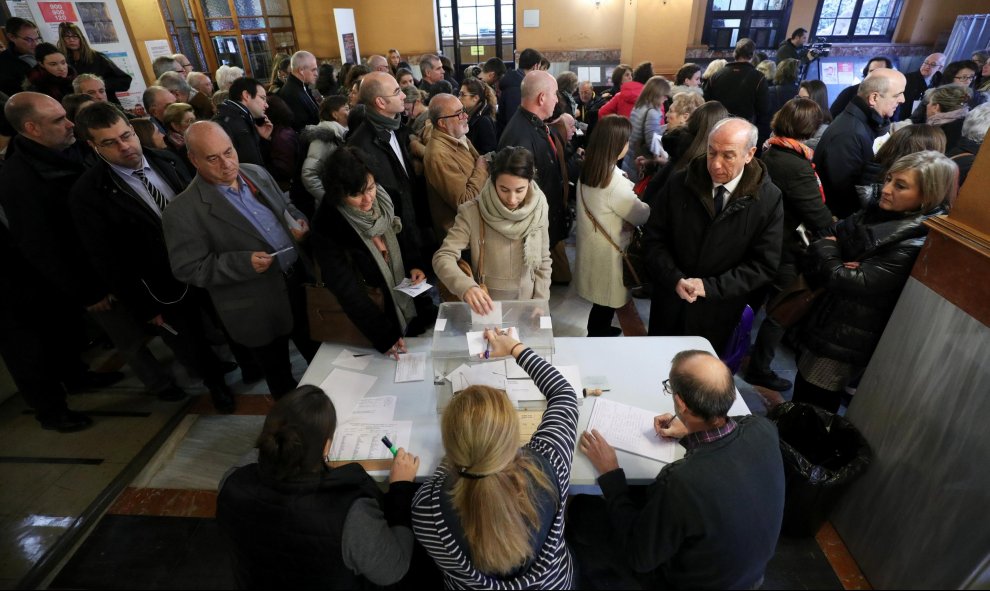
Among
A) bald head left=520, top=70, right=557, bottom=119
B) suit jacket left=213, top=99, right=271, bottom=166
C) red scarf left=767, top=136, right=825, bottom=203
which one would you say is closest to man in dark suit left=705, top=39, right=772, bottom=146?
red scarf left=767, top=136, right=825, bottom=203

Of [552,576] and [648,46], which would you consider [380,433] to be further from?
[648,46]

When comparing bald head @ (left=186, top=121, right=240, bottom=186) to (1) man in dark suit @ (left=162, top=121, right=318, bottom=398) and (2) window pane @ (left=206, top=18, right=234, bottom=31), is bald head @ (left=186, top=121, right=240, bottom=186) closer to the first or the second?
(1) man in dark suit @ (left=162, top=121, right=318, bottom=398)

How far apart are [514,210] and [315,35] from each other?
10.2 m

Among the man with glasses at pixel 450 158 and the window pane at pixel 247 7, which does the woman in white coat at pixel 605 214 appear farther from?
the window pane at pixel 247 7

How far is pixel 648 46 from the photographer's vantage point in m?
8.70

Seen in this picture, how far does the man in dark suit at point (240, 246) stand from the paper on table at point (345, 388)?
25.4 inches

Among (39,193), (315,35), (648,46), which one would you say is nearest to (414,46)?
(315,35)

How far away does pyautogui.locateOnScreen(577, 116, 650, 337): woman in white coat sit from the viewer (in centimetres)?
A: 264

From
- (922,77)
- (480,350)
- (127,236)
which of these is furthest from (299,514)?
(922,77)

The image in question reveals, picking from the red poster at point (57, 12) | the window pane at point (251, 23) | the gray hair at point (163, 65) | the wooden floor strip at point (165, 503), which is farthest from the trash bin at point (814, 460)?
the window pane at point (251, 23)

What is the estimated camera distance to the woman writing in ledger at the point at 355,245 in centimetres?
209

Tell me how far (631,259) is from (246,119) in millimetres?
3058

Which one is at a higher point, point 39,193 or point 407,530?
point 39,193

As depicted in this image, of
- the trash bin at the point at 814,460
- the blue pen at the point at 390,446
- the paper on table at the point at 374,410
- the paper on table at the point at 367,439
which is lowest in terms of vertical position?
the trash bin at the point at 814,460
